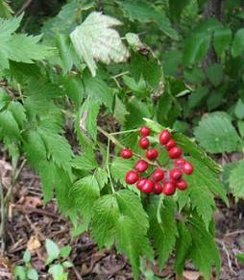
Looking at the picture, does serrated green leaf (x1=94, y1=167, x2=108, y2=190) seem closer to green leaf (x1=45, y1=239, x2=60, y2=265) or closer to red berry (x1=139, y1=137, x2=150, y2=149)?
red berry (x1=139, y1=137, x2=150, y2=149)

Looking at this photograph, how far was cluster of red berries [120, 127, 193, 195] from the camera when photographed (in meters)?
1.27

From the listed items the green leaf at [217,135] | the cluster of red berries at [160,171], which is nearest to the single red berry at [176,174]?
the cluster of red berries at [160,171]

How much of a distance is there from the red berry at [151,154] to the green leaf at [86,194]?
6.0 inches

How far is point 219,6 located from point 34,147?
1.78 meters

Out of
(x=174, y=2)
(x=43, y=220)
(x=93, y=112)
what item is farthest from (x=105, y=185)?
(x=43, y=220)

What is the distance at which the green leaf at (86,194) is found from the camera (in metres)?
1.39

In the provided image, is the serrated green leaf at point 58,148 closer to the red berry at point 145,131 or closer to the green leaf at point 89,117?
the green leaf at point 89,117

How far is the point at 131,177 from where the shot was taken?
1308 millimetres

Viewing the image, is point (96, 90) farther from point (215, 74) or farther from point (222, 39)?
point (215, 74)

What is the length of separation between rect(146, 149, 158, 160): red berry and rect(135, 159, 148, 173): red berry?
2 centimetres

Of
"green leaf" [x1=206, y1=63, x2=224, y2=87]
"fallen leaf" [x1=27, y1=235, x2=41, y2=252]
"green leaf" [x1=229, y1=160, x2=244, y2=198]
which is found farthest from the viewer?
"green leaf" [x1=206, y1=63, x2=224, y2=87]

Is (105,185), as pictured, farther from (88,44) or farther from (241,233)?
(241,233)

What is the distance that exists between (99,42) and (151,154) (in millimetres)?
265

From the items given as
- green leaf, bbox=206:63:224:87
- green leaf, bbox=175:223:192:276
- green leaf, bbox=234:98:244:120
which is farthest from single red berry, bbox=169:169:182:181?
green leaf, bbox=206:63:224:87
